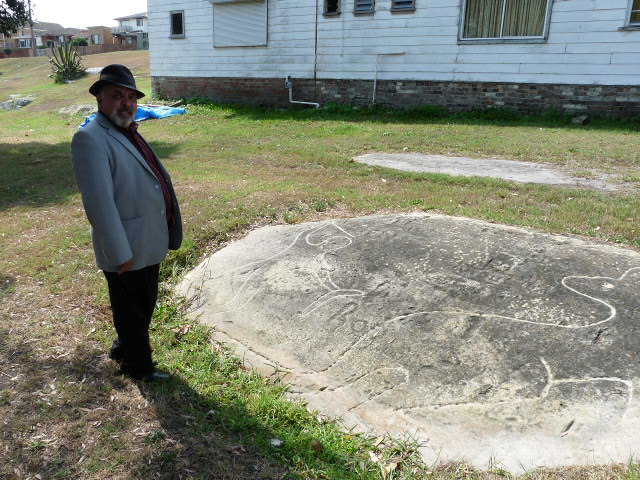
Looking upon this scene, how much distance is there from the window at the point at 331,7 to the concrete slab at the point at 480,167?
784cm

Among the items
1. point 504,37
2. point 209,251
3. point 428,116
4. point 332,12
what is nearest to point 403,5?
point 332,12

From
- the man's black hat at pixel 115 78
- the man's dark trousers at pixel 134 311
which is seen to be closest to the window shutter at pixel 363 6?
the man's black hat at pixel 115 78

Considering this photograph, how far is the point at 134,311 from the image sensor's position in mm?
3314

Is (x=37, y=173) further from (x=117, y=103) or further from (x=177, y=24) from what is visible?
(x=177, y=24)

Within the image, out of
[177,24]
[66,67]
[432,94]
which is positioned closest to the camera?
[432,94]

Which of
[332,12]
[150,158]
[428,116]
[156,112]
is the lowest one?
[156,112]

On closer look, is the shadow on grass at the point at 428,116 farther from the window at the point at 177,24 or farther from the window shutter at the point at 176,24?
the window shutter at the point at 176,24

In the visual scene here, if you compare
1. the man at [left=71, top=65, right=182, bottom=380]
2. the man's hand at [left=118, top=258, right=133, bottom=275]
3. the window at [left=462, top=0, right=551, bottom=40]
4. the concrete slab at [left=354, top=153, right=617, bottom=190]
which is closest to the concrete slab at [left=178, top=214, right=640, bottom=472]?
the man at [left=71, top=65, right=182, bottom=380]

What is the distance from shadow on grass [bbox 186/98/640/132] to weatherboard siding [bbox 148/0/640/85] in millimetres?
846

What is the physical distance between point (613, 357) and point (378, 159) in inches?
233

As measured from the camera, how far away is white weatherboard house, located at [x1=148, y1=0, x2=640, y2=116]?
39.9 ft

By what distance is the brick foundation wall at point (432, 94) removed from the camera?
12273 mm

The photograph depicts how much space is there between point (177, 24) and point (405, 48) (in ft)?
30.1

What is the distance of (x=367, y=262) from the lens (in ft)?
15.4
